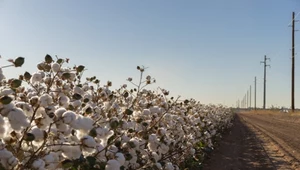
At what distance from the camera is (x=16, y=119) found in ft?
5.58

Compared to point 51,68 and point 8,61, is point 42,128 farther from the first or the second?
point 51,68

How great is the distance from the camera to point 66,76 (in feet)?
8.29

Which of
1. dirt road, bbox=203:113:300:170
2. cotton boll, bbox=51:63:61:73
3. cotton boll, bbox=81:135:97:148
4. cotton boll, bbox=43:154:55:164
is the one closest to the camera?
cotton boll, bbox=81:135:97:148

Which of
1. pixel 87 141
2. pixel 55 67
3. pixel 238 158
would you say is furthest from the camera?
pixel 238 158

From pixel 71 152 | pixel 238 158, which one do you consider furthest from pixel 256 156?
pixel 71 152

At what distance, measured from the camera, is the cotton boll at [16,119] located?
1696mm

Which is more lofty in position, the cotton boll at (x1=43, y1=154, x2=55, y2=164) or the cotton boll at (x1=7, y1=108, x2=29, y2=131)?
the cotton boll at (x1=7, y1=108, x2=29, y2=131)

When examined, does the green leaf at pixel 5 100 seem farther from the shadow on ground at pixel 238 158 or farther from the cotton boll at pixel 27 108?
the shadow on ground at pixel 238 158

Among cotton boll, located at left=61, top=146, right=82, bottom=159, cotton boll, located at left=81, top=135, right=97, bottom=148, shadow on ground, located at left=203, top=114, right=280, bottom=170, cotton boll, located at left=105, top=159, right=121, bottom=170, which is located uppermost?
cotton boll, located at left=81, top=135, right=97, bottom=148

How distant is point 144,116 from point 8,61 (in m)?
2.31

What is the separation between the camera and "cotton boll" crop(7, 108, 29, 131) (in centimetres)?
170

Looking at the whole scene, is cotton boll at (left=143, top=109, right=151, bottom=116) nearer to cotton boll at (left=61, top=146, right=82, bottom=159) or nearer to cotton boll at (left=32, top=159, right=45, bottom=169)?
cotton boll at (left=61, top=146, right=82, bottom=159)

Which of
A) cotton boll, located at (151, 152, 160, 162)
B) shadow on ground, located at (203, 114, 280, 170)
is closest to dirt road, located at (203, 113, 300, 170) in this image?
shadow on ground, located at (203, 114, 280, 170)

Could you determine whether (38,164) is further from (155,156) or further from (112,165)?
(155,156)
